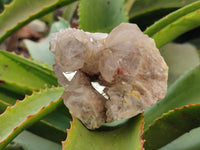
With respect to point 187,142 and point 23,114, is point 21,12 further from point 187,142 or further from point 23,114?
point 187,142

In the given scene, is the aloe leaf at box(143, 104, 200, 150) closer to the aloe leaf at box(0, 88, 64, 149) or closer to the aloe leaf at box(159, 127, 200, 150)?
the aloe leaf at box(159, 127, 200, 150)

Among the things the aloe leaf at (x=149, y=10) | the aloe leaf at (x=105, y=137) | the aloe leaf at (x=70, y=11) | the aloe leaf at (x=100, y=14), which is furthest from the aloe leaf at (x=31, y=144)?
the aloe leaf at (x=70, y=11)

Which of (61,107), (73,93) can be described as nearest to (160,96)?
(73,93)

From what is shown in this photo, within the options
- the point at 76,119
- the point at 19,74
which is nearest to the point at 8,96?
the point at 19,74

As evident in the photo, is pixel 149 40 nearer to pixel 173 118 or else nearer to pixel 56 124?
pixel 173 118

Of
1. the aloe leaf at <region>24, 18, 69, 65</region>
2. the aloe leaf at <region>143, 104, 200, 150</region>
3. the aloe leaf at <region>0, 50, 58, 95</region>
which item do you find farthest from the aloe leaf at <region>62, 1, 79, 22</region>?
the aloe leaf at <region>143, 104, 200, 150</region>

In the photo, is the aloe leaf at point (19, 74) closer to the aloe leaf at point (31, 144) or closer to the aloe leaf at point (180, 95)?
the aloe leaf at point (31, 144)
